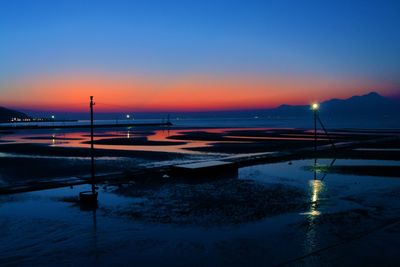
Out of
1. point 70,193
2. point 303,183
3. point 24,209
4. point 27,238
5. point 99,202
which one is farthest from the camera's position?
point 303,183

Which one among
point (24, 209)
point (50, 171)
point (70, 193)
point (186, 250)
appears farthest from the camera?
point (50, 171)

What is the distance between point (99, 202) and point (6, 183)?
8207 mm

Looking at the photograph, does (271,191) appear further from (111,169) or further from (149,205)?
(111,169)

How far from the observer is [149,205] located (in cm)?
1609

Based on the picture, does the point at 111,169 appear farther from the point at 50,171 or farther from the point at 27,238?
the point at 27,238

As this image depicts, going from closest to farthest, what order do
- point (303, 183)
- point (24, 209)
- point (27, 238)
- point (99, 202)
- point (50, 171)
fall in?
point (27, 238) < point (24, 209) < point (99, 202) < point (303, 183) < point (50, 171)

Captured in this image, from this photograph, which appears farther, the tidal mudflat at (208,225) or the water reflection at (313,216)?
the water reflection at (313,216)

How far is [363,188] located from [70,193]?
1485 cm

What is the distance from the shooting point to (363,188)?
19.6 m

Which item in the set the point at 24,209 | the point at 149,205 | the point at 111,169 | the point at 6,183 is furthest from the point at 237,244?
the point at 111,169

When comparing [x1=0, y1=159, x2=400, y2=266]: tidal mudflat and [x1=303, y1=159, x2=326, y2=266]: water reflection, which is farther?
[x1=303, y1=159, x2=326, y2=266]: water reflection

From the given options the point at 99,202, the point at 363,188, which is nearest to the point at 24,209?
the point at 99,202

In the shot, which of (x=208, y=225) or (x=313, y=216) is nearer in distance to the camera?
(x=208, y=225)

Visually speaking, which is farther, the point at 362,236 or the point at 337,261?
the point at 362,236
